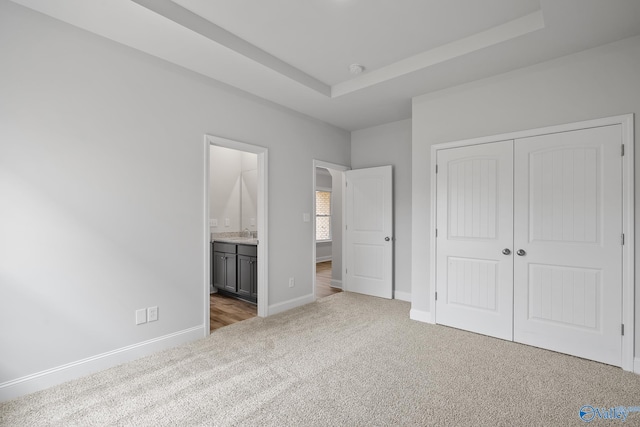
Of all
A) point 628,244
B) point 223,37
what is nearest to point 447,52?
point 223,37

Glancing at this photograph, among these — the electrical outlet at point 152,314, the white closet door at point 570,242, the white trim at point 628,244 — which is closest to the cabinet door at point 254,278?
the electrical outlet at point 152,314

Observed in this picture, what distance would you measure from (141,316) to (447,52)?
3612 mm

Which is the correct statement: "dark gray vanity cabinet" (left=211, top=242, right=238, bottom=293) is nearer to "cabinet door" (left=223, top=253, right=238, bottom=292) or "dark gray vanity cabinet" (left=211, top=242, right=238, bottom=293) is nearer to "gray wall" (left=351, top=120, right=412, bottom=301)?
"cabinet door" (left=223, top=253, right=238, bottom=292)

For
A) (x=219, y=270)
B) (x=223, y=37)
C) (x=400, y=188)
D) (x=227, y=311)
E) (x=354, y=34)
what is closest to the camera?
(x=223, y=37)

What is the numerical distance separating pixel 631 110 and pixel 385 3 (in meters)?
2.15

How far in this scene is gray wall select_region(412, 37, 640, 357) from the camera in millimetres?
2484

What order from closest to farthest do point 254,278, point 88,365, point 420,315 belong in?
point 88,365 → point 420,315 → point 254,278

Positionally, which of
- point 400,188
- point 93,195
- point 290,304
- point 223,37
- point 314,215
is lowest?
point 290,304

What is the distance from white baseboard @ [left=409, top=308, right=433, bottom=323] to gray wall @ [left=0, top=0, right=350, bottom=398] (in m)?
2.38

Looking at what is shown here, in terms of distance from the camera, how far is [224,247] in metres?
4.65

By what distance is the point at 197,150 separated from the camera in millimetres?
3061

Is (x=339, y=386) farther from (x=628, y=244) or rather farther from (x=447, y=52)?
(x=447, y=52)

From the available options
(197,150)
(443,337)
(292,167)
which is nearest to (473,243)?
(443,337)

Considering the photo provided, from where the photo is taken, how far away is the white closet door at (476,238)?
9.91ft
